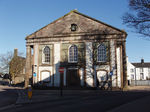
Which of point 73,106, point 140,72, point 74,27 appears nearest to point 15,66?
point 74,27

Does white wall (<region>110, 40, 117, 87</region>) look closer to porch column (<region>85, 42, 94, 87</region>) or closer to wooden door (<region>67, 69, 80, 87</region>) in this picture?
porch column (<region>85, 42, 94, 87</region>)

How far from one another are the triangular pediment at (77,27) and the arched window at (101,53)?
2.29 meters

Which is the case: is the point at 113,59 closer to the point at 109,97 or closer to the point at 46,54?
the point at 46,54

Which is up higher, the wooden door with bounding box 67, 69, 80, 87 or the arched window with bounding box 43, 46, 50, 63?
the arched window with bounding box 43, 46, 50, 63

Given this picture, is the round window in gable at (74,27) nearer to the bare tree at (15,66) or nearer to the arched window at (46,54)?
the arched window at (46,54)

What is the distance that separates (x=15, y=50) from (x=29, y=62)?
2960 cm

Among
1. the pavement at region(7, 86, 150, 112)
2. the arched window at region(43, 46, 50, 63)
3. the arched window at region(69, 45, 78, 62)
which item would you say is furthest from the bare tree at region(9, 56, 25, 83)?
the pavement at region(7, 86, 150, 112)

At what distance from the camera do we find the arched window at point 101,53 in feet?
→ 85.0

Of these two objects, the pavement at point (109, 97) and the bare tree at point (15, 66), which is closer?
the pavement at point (109, 97)

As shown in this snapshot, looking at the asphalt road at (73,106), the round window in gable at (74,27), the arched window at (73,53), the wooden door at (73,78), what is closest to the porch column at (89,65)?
the wooden door at (73,78)

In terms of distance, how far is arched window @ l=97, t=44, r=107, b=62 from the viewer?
25.9 meters

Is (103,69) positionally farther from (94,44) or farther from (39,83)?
(39,83)

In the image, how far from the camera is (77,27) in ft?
89.8

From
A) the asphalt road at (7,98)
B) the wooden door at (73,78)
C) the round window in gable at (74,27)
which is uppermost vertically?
the round window in gable at (74,27)
